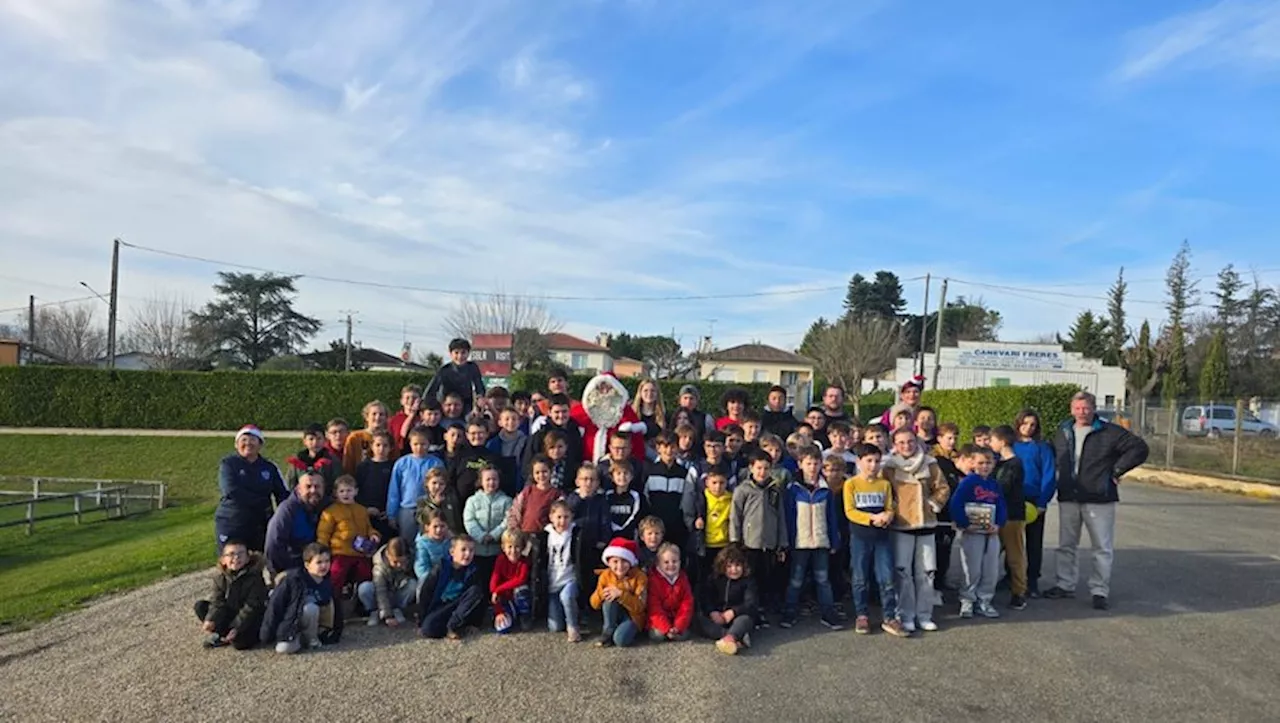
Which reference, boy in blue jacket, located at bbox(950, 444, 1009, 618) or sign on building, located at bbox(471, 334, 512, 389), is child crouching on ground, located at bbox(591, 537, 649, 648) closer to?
boy in blue jacket, located at bbox(950, 444, 1009, 618)

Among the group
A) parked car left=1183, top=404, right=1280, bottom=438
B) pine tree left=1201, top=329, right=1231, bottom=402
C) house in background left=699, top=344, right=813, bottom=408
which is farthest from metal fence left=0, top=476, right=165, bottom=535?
house in background left=699, top=344, right=813, bottom=408

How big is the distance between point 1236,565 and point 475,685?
28.6ft

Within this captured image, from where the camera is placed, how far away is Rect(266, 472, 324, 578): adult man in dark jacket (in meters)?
6.11

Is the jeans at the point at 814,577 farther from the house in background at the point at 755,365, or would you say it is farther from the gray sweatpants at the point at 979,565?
the house in background at the point at 755,365

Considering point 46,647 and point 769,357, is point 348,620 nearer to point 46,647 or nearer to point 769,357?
point 46,647

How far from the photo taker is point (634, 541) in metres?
6.29

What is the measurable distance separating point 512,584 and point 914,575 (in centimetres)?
319

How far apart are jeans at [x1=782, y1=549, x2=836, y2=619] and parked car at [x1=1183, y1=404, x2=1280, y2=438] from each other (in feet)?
50.0

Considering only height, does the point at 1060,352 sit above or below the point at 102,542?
above

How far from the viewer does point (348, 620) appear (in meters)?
6.30

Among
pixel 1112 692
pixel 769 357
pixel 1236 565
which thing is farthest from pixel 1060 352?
pixel 1112 692

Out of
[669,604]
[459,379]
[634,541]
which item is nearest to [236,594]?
[634,541]

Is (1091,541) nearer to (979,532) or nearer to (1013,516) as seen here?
(1013,516)

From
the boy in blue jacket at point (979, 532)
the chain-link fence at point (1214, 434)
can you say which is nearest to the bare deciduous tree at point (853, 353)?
Answer: the chain-link fence at point (1214, 434)
